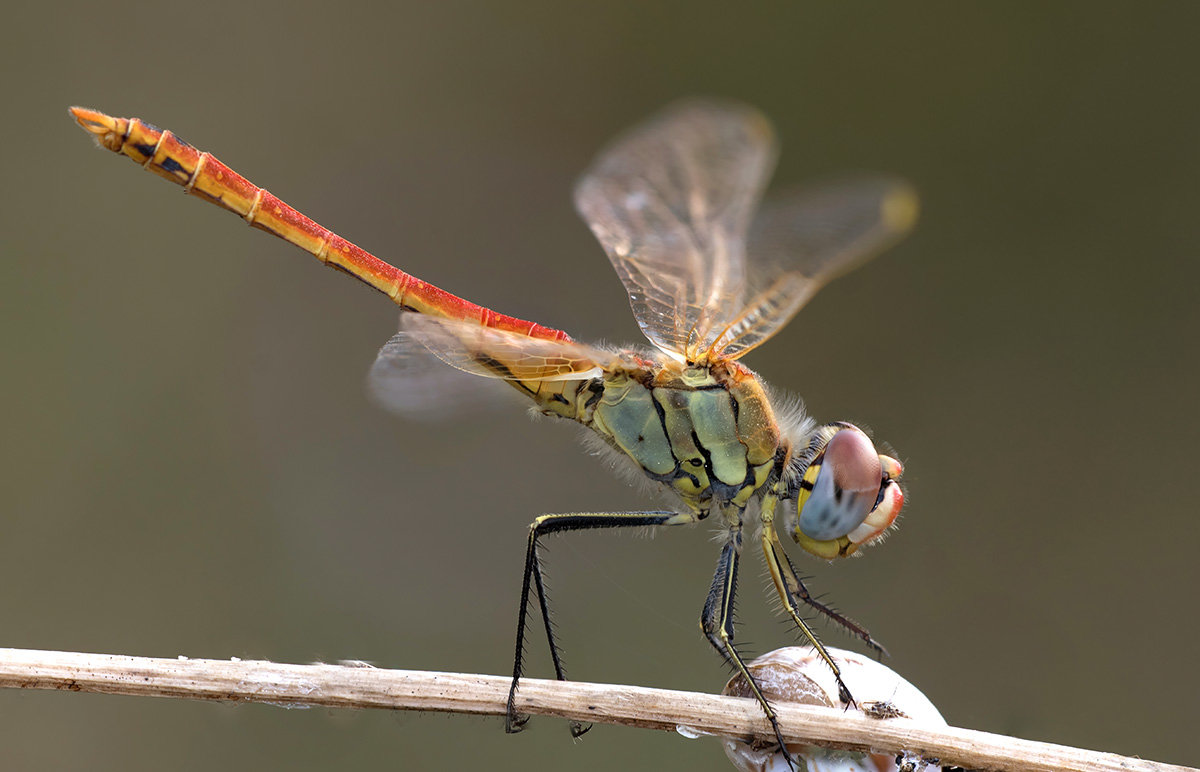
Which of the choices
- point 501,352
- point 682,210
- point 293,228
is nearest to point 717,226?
point 682,210

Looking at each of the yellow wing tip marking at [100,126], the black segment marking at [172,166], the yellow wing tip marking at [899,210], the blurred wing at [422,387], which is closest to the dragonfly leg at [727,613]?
the blurred wing at [422,387]

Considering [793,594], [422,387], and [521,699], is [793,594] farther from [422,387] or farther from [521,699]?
[422,387]

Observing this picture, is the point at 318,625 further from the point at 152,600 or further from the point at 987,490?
the point at 987,490

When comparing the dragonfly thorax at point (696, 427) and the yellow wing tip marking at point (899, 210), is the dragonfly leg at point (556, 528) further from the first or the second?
the yellow wing tip marking at point (899, 210)

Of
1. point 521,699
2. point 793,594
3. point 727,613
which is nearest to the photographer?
point 521,699

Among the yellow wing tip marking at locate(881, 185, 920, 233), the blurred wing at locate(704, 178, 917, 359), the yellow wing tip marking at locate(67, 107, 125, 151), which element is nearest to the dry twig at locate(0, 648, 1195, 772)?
the blurred wing at locate(704, 178, 917, 359)

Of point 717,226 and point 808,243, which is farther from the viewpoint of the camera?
point 717,226
